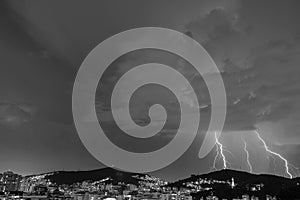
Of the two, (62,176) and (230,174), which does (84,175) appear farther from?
(230,174)

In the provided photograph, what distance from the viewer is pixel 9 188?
60375mm

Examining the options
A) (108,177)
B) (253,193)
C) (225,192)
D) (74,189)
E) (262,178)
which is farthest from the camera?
(108,177)

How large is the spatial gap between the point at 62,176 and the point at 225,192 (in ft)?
159

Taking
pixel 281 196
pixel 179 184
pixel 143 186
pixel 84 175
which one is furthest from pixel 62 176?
pixel 281 196

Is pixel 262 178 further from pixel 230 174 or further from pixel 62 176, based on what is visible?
pixel 62 176

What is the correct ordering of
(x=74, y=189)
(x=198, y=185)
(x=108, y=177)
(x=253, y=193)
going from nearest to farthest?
(x=253, y=193) < (x=74, y=189) < (x=198, y=185) < (x=108, y=177)

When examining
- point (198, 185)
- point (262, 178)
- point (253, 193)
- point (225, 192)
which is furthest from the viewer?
point (198, 185)

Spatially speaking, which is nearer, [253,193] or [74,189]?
[253,193]

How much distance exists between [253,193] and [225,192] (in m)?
6.43

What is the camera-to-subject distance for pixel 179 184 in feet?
264

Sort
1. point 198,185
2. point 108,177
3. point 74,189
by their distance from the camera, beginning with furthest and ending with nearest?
point 108,177, point 198,185, point 74,189

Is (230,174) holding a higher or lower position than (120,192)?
higher

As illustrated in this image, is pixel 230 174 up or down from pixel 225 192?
up

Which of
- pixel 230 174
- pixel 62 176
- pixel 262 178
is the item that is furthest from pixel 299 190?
pixel 62 176
